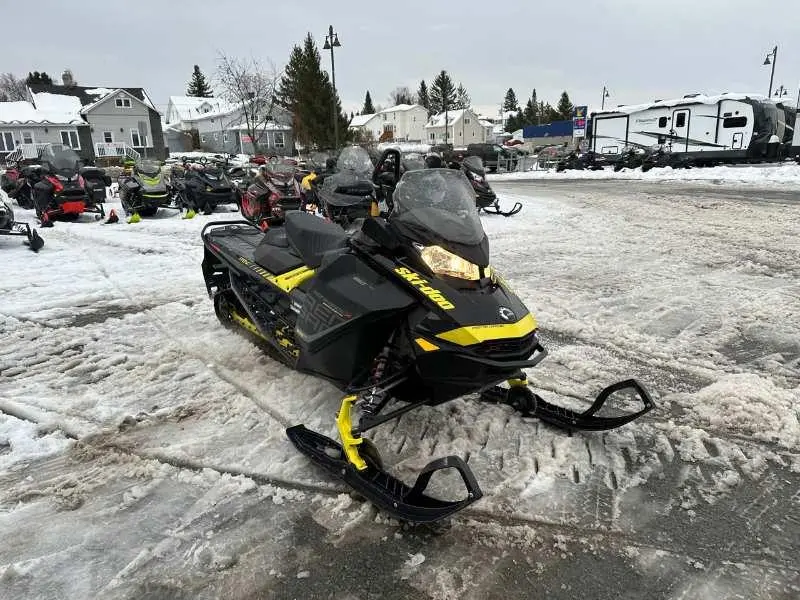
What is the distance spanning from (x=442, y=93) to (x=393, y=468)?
7585cm

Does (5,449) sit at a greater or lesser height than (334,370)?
lesser

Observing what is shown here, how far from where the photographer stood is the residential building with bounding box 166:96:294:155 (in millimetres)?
48156

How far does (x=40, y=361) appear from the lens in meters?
3.74

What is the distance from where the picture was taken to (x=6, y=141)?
36.3 m

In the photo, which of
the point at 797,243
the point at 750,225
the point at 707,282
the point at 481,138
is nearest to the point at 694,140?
the point at 750,225

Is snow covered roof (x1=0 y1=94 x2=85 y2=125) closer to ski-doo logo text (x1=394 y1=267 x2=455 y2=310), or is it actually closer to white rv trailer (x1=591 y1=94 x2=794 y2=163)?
white rv trailer (x1=591 y1=94 x2=794 y2=163)

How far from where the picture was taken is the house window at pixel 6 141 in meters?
36.0

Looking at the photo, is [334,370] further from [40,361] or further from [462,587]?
[40,361]

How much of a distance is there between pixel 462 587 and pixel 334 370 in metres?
1.20

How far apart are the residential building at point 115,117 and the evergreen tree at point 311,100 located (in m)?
11.1

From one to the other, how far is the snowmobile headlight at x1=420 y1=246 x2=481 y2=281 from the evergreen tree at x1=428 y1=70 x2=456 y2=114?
72.7 metres

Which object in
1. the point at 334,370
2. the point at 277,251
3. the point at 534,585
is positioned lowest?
the point at 534,585

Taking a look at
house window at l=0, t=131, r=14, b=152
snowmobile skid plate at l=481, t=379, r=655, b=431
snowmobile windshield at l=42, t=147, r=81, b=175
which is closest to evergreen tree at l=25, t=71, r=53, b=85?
house window at l=0, t=131, r=14, b=152

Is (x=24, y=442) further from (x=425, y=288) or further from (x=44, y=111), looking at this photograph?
(x=44, y=111)
